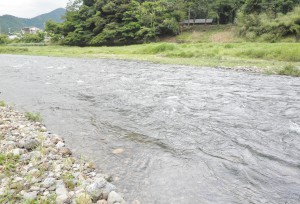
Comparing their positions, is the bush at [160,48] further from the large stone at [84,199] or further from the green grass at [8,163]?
the large stone at [84,199]

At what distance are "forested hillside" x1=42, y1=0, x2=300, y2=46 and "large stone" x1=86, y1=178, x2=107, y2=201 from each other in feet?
112

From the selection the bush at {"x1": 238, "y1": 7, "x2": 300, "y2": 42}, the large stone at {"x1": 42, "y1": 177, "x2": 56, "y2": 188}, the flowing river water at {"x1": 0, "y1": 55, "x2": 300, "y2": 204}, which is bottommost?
the flowing river water at {"x1": 0, "y1": 55, "x2": 300, "y2": 204}

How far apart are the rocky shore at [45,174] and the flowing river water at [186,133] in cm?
44

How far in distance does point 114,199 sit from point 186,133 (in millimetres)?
3597

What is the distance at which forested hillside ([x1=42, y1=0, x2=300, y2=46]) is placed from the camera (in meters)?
35.0

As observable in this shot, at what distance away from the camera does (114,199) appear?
3979mm

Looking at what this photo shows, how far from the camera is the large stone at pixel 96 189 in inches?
157

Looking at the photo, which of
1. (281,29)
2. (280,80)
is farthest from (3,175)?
(281,29)

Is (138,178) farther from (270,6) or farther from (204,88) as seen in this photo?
(270,6)

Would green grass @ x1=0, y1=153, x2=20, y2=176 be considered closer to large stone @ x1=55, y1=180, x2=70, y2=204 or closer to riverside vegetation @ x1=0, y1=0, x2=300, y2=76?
large stone @ x1=55, y1=180, x2=70, y2=204

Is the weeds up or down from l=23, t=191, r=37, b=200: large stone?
down

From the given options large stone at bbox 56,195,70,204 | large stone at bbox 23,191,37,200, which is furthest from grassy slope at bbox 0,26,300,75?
large stone at bbox 23,191,37,200

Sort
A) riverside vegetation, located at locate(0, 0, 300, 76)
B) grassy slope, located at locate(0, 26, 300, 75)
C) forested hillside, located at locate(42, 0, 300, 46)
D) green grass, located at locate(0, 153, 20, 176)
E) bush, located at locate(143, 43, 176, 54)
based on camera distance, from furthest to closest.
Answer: forested hillside, located at locate(42, 0, 300, 46) < bush, located at locate(143, 43, 176, 54) < riverside vegetation, located at locate(0, 0, 300, 76) < grassy slope, located at locate(0, 26, 300, 75) < green grass, located at locate(0, 153, 20, 176)

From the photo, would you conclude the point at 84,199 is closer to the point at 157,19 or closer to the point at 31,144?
the point at 31,144
